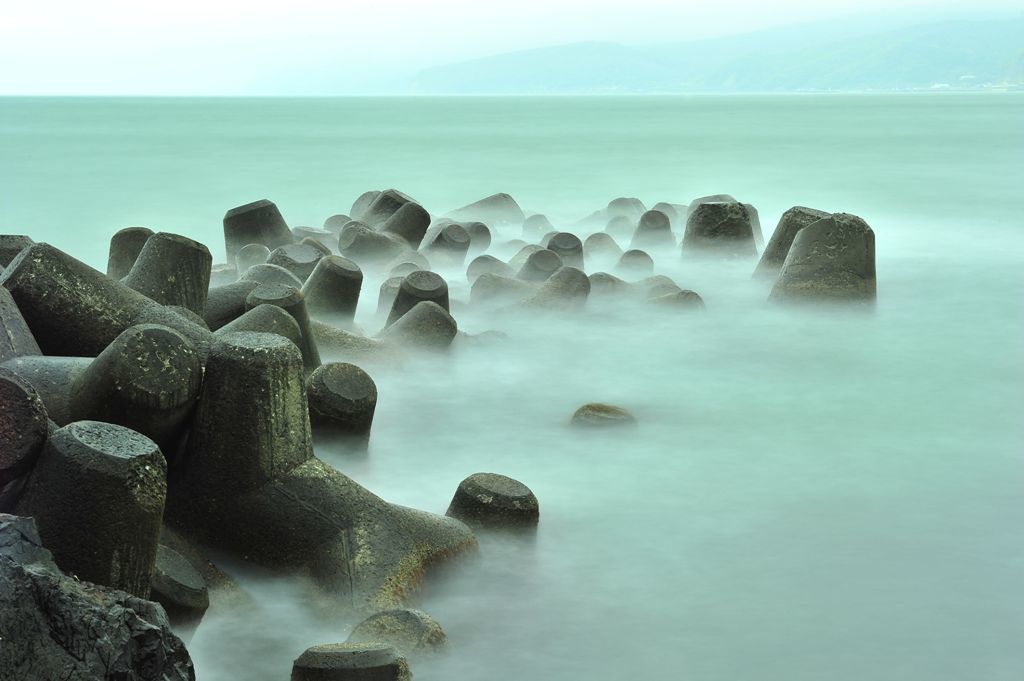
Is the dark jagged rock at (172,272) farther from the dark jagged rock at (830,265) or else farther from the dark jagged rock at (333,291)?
the dark jagged rock at (830,265)

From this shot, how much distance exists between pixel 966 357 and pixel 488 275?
2.90 m

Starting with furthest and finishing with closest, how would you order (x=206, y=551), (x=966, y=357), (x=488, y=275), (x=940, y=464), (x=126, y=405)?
(x=488, y=275)
(x=966, y=357)
(x=940, y=464)
(x=206, y=551)
(x=126, y=405)

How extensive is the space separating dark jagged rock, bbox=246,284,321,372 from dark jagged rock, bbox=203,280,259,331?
0.13 meters

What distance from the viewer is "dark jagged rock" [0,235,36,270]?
4.09 meters

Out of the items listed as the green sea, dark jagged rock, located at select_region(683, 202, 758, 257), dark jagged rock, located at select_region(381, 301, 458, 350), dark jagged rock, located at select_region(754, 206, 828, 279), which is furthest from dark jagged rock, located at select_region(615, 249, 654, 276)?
dark jagged rock, located at select_region(381, 301, 458, 350)

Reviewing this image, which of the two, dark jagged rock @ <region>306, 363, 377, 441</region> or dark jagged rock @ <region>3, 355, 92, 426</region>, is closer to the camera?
dark jagged rock @ <region>3, 355, 92, 426</region>

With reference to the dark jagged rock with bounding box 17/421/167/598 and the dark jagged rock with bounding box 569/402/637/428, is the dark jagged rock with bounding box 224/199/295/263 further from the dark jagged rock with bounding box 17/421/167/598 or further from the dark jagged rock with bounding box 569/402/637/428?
the dark jagged rock with bounding box 17/421/167/598

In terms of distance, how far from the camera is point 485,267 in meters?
7.62

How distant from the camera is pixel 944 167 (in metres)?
19.1

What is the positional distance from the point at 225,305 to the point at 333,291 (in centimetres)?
116

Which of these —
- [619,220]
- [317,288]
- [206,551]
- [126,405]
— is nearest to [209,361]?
[126,405]

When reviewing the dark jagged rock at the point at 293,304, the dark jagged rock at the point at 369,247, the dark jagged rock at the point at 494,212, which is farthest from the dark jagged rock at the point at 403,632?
the dark jagged rock at the point at 494,212

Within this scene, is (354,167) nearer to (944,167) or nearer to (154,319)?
(944,167)

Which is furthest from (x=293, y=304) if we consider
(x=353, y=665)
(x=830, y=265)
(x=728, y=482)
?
(x=830, y=265)
